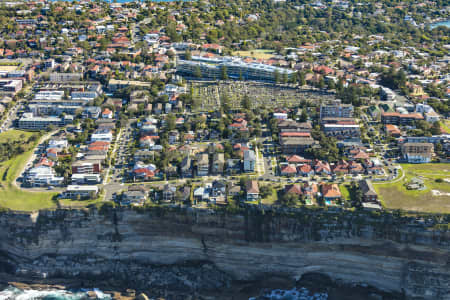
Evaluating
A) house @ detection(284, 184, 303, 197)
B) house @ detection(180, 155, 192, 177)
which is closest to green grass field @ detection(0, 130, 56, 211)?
house @ detection(180, 155, 192, 177)

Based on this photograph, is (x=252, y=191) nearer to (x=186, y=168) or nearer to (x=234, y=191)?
(x=234, y=191)

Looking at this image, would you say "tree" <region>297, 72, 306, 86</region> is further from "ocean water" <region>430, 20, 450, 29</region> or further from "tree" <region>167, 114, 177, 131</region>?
"ocean water" <region>430, 20, 450, 29</region>

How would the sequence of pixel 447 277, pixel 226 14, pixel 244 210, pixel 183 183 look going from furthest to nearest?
pixel 226 14 → pixel 183 183 → pixel 244 210 → pixel 447 277

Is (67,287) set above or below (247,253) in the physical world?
below

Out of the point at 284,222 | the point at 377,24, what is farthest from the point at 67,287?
the point at 377,24

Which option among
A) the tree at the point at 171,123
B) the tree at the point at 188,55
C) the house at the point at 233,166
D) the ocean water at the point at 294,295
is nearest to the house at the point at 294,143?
the house at the point at 233,166

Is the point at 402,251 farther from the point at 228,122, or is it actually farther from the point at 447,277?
the point at 228,122
